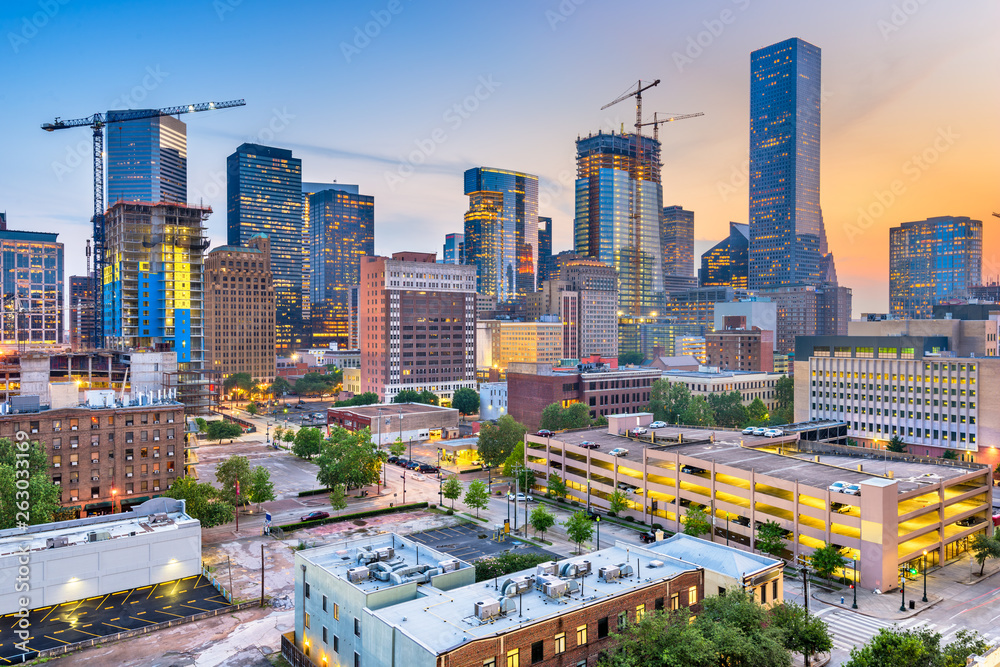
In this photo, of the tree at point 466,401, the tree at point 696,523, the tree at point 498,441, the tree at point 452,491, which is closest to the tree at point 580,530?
the tree at point 696,523

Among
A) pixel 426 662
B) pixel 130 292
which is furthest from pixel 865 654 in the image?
pixel 130 292

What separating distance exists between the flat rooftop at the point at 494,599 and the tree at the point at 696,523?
2411 cm

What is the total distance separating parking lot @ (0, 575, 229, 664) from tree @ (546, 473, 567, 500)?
47027 millimetres

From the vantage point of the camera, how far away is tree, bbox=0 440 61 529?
208 ft

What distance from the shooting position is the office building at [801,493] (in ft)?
196

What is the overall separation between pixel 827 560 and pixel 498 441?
60.0 m

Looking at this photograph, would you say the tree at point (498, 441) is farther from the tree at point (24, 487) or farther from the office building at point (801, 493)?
the tree at point (24, 487)

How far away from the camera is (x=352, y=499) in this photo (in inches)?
3752

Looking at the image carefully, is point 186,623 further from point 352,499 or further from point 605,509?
point 605,509

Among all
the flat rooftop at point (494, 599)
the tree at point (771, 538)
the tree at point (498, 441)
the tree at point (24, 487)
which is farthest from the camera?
the tree at point (498, 441)

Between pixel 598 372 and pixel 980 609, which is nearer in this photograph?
pixel 980 609

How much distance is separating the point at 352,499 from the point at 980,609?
7536 cm

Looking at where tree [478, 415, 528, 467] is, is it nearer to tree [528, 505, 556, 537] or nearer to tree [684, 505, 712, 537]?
tree [528, 505, 556, 537]


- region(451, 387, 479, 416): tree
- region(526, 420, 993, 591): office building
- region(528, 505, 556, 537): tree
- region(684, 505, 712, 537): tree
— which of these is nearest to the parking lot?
region(528, 505, 556, 537): tree
